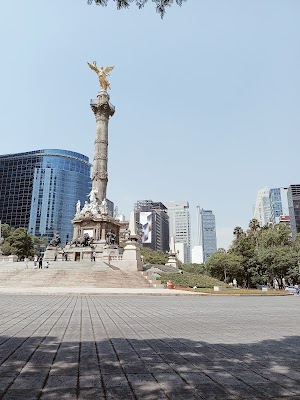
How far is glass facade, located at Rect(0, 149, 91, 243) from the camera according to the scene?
410 ft

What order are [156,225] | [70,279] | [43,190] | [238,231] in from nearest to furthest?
[70,279] < [238,231] < [43,190] < [156,225]

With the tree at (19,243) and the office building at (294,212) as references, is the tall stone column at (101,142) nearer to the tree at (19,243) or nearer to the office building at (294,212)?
the tree at (19,243)

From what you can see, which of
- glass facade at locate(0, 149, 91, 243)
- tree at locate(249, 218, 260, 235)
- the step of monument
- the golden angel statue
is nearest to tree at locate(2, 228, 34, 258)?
the golden angel statue

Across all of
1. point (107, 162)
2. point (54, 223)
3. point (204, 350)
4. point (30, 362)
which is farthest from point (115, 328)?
point (54, 223)

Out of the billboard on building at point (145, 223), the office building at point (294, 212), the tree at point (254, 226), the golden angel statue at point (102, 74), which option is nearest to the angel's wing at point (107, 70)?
the golden angel statue at point (102, 74)

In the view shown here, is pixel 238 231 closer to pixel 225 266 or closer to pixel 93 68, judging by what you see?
pixel 225 266

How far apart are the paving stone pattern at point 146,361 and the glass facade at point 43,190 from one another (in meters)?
122

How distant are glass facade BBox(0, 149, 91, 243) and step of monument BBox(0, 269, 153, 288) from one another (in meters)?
96.6

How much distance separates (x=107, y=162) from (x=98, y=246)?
15.0 meters

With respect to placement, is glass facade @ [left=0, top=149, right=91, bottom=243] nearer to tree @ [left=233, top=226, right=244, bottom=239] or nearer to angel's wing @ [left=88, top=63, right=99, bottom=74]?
tree @ [left=233, top=226, right=244, bottom=239]

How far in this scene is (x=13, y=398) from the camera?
3.08 metres

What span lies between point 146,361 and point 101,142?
1989 inches

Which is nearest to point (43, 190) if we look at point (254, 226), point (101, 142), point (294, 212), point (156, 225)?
point (156, 225)

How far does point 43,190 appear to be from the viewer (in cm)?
12719
